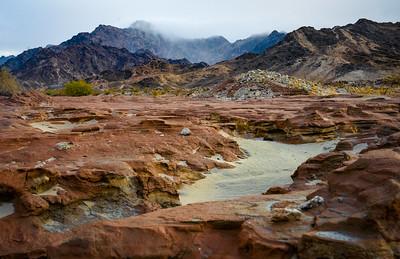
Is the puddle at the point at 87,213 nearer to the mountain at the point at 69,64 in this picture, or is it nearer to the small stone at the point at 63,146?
the small stone at the point at 63,146

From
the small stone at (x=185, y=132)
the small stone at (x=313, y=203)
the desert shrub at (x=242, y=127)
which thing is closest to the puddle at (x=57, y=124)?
the small stone at (x=185, y=132)

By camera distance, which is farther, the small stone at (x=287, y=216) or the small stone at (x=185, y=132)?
the small stone at (x=185, y=132)

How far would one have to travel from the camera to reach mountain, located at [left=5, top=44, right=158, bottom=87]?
157 metres

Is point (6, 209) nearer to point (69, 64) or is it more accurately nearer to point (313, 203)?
point (313, 203)

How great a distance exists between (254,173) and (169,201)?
380cm

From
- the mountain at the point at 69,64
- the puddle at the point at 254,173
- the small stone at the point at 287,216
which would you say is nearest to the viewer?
the small stone at the point at 287,216

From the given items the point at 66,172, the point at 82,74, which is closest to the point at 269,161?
the point at 66,172

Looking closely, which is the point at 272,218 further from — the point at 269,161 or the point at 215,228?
the point at 269,161

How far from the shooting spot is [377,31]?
383ft

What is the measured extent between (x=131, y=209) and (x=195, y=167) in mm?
3677

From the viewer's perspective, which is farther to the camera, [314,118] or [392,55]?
[392,55]

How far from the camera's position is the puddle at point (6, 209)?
9.02 metres

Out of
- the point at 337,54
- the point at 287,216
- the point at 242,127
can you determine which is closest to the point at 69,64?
the point at 337,54

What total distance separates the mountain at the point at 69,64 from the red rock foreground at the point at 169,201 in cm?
13541
